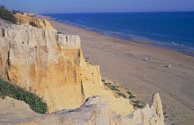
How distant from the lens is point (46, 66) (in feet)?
27.2

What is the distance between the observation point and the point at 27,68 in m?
8.13

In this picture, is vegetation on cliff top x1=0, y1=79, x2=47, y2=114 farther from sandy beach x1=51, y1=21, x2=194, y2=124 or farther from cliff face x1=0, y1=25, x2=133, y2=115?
sandy beach x1=51, y1=21, x2=194, y2=124

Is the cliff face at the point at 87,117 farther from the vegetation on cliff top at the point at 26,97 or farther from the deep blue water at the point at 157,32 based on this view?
the deep blue water at the point at 157,32

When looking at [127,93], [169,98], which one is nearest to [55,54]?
[127,93]

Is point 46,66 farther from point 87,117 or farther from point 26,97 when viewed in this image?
point 87,117

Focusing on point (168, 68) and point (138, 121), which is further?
point (168, 68)

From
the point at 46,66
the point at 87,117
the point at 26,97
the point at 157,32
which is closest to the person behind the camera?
the point at 87,117

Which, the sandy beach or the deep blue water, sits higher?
the deep blue water

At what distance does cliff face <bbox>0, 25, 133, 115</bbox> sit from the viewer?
313 inches

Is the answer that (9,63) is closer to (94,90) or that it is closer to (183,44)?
(94,90)

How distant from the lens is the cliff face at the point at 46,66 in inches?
313

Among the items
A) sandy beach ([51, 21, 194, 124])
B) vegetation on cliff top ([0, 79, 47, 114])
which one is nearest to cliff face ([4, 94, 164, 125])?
vegetation on cliff top ([0, 79, 47, 114])

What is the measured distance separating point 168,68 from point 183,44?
74.8 ft

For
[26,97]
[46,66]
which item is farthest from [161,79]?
[26,97]
